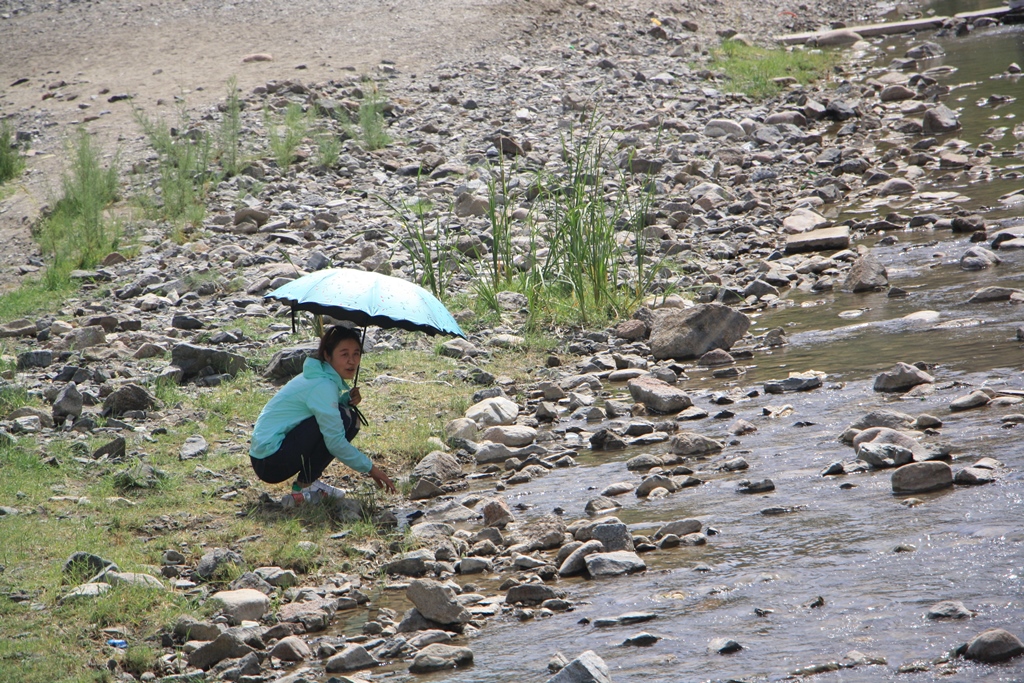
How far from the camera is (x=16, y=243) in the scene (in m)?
11.0

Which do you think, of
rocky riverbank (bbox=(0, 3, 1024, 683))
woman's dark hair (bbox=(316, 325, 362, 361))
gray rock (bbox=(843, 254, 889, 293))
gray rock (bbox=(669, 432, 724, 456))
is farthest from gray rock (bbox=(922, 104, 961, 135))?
woman's dark hair (bbox=(316, 325, 362, 361))

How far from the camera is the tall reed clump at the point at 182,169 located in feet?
36.5

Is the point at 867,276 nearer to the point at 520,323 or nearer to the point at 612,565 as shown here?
the point at 520,323

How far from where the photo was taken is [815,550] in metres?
4.26

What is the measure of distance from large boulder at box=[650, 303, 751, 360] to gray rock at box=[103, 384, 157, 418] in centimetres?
343

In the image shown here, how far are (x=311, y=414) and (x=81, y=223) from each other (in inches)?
247

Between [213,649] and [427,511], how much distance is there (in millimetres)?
1656

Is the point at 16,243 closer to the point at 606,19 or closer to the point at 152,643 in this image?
the point at 152,643

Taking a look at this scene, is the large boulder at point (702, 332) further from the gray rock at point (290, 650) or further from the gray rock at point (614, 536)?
the gray rock at point (290, 650)

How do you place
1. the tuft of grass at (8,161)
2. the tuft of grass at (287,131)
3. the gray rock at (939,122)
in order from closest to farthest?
1. the tuft of grass at (287,131)
2. the tuft of grass at (8,161)
3. the gray rock at (939,122)

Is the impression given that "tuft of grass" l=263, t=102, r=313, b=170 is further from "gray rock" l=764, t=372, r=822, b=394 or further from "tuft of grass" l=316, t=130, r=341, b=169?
"gray rock" l=764, t=372, r=822, b=394

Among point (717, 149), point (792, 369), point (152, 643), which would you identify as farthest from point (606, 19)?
point (152, 643)

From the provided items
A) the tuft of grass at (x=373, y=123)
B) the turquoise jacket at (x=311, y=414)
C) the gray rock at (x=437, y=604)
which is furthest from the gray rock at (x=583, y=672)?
the tuft of grass at (x=373, y=123)

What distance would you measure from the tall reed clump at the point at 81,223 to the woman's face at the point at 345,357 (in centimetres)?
509
